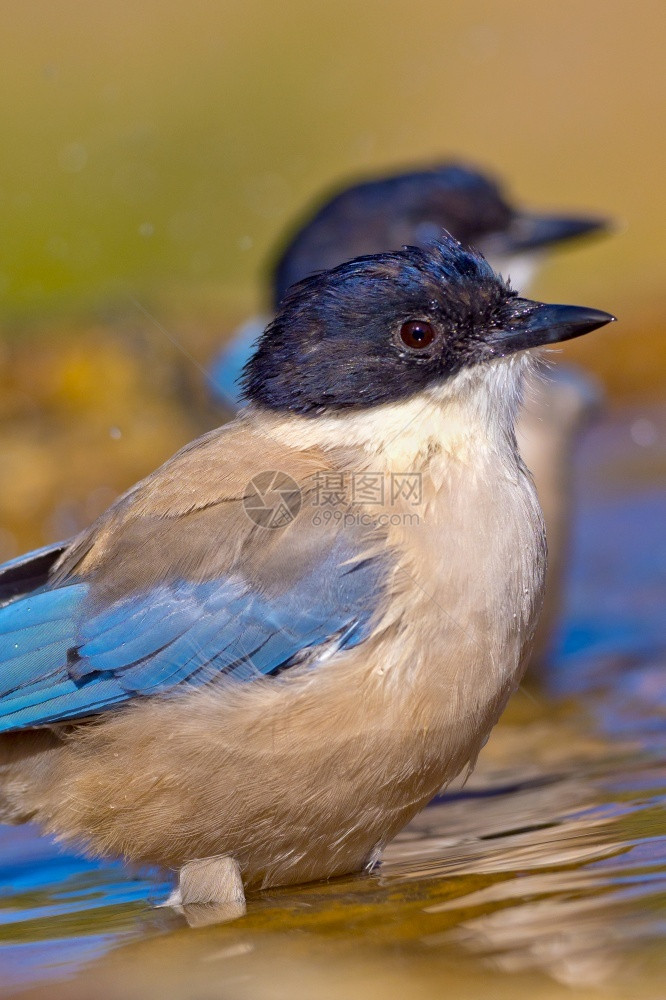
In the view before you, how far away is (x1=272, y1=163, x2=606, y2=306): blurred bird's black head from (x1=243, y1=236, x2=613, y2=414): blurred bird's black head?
4076 millimetres

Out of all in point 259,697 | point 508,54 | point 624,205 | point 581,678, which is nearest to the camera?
point 259,697

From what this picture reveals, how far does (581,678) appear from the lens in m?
7.98

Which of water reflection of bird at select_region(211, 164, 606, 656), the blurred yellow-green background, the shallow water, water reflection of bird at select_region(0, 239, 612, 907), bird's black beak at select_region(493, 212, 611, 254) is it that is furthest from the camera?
the blurred yellow-green background

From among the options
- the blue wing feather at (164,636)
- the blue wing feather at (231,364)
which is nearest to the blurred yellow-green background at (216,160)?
the blue wing feather at (231,364)

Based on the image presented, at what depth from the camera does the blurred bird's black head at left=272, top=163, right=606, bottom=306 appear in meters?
9.53

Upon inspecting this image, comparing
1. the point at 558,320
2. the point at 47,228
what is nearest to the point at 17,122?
the point at 47,228

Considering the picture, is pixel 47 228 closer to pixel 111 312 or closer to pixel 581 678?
pixel 111 312

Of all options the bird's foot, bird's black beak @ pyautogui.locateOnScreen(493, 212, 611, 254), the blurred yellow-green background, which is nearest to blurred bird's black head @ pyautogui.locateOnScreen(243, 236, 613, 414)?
the bird's foot

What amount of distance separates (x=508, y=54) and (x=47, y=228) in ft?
32.6

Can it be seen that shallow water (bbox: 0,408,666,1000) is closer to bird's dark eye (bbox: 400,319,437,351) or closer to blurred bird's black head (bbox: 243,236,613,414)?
blurred bird's black head (bbox: 243,236,613,414)

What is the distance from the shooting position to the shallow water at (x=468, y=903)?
12.4ft

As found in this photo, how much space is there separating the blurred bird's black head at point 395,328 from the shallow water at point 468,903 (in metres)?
1.66

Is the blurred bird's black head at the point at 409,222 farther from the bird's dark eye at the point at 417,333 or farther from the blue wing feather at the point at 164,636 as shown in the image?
the blue wing feather at the point at 164,636

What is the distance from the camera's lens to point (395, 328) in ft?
17.3
